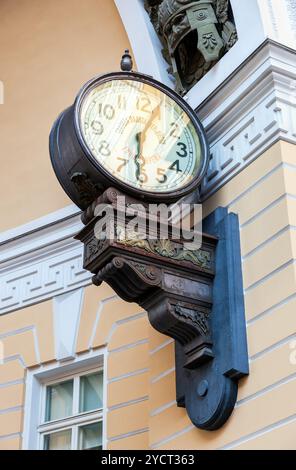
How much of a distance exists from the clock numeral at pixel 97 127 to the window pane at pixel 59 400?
78.5 inches

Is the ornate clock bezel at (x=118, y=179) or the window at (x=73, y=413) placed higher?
the ornate clock bezel at (x=118, y=179)

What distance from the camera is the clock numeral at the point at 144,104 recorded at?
5.07 m

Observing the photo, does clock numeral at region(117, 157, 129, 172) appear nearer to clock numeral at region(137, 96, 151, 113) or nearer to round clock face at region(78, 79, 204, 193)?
round clock face at region(78, 79, 204, 193)

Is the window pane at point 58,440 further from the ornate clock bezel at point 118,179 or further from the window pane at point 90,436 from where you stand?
the ornate clock bezel at point 118,179

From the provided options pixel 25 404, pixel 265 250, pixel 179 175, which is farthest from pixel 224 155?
pixel 25 404

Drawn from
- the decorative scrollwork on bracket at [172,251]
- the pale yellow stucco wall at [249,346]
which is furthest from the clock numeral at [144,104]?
the decorative scrollwork on bracket at [172,251]

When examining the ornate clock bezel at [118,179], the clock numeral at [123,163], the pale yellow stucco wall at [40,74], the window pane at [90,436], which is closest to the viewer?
the ornate clock bezel at [118,179]

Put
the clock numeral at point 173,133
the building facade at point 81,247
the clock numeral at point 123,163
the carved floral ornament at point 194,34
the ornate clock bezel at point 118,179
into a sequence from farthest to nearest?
the carved floral ornament at point 194,34 < the clock numeral at point 173,133 < the clock numeral at point 123,163 < the ornate clock bezel at point 118,179 < the building facade at point 81,247

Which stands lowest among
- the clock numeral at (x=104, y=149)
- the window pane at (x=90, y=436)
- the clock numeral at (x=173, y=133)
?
the window pane at (x=90, y=436)

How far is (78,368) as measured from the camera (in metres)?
6.10

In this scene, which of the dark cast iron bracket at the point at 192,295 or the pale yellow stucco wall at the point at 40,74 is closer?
the dark cast iron bracket at the point at 192,295

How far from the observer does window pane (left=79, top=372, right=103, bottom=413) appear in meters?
5.95

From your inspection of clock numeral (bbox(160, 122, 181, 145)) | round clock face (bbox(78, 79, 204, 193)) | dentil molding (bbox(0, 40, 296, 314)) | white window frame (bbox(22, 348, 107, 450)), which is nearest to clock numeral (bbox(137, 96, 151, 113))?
round clock face (bbox(78, 79, 204, 193))

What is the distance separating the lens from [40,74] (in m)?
7.22
